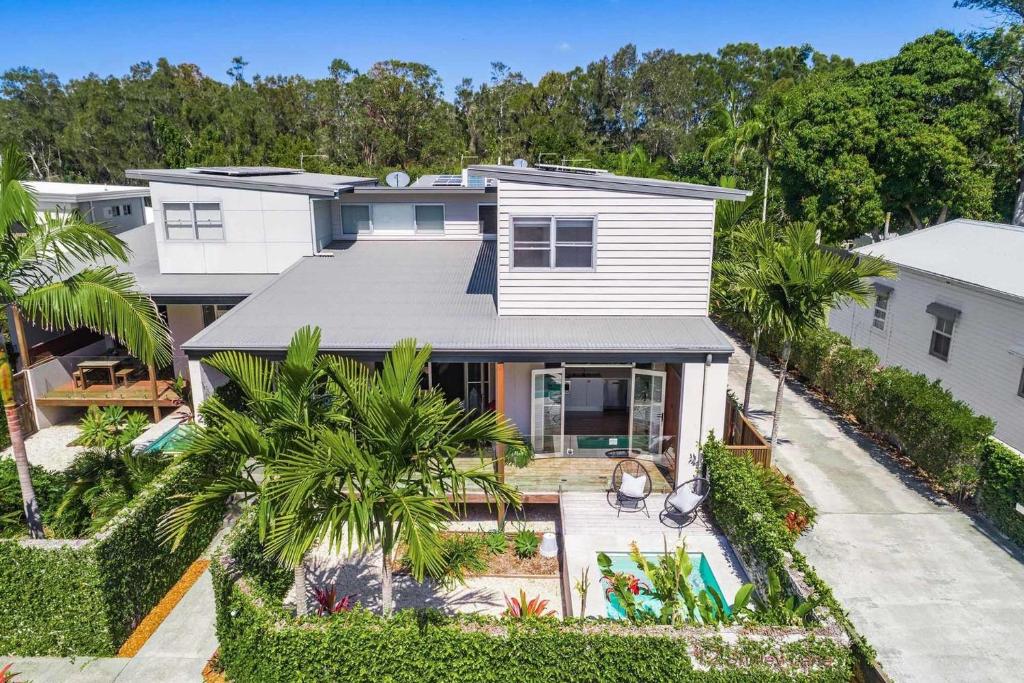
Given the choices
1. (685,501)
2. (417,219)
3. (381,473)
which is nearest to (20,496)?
(381,473)

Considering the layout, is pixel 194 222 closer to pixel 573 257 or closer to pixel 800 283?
pixel 573 257

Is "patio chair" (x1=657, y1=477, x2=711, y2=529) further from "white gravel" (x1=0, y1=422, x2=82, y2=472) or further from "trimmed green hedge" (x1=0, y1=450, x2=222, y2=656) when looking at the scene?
"white gravel" (x1=0, y1=422, x2=82, y2=472)

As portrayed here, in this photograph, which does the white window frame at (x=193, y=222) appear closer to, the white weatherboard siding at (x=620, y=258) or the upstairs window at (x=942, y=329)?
the white weatherboard siding at (x=620, y=258)

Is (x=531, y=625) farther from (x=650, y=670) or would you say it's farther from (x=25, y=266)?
(x=25, y=266)

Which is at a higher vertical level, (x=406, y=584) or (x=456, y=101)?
(x=456, y=101)


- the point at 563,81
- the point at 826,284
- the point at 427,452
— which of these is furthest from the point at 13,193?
the point at 563,81

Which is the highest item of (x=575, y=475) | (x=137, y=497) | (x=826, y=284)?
(x=826, y=284)

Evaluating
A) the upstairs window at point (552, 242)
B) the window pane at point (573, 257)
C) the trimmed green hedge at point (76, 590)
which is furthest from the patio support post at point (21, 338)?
the window pane at point (573, 257)
